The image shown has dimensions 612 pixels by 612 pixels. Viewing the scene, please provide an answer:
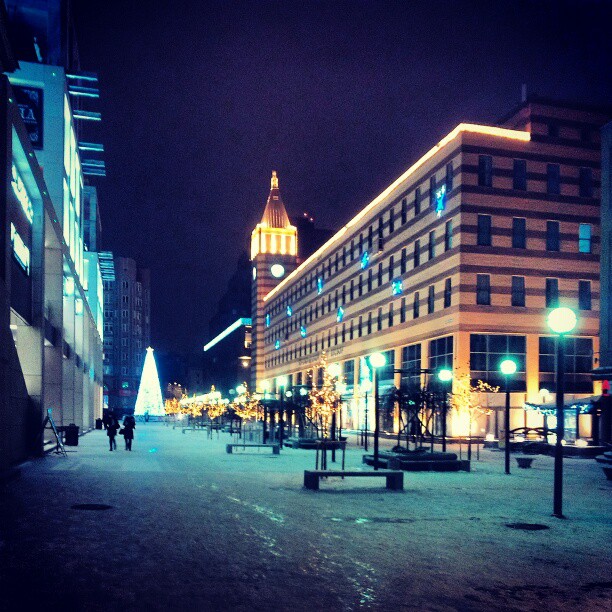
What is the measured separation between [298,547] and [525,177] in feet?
153

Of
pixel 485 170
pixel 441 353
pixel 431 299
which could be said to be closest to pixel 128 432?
pixel 441 353

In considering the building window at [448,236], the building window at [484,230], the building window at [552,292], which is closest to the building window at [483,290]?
the building window at [484,230]

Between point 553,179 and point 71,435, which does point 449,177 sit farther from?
point 71,435

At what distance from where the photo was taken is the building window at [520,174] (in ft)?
174

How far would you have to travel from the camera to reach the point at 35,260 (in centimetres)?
3033

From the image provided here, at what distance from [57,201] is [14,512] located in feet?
116

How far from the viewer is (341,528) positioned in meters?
12.6

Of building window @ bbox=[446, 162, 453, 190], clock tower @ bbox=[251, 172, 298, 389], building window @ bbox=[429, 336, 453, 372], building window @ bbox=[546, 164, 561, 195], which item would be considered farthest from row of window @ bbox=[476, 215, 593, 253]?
clock tower @ bbox=[251, 172, 298, 389]

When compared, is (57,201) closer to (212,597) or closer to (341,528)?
(341,528)

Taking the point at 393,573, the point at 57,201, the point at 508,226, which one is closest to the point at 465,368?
the point at 508,226

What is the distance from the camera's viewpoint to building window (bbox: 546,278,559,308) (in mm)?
53019

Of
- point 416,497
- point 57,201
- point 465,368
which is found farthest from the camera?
point 465,368

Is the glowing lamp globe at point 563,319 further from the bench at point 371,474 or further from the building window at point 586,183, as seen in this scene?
the building window at point 586,183

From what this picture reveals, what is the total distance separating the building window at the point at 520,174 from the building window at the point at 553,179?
1782 millimetres
